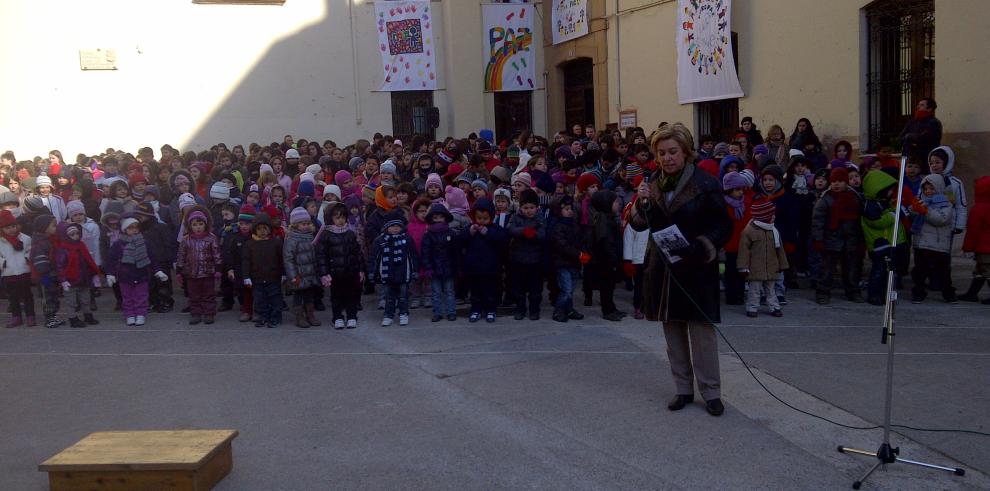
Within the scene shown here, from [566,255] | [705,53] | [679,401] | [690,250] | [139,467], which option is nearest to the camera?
[139,467]

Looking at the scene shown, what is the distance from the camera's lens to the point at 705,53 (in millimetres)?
16531

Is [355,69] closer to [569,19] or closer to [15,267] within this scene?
[569,19]

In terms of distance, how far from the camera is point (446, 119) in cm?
2261

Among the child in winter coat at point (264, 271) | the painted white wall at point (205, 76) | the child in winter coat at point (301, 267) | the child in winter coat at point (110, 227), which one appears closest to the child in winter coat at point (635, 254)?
the child in winter coat at point (301, 267)

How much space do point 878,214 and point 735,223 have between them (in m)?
1.58

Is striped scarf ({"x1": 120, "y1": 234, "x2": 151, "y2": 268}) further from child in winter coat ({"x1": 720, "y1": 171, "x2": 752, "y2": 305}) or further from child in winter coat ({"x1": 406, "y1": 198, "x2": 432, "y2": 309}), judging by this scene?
child in winter coat ({"x1": 720, "y1": 171, "x2": 752, "y2": 305})

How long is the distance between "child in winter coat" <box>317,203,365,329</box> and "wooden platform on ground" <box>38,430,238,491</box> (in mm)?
4510

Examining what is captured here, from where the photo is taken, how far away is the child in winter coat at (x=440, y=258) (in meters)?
9.71

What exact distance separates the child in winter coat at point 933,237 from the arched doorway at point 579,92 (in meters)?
11.9

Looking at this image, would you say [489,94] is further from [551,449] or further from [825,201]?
[551,449]

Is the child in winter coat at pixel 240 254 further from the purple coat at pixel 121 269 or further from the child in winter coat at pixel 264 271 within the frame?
the purple coat at pixel 121 269

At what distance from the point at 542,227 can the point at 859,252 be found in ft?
12.2

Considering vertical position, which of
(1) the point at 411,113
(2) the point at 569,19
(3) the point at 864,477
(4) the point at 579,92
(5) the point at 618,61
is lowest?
(3) the point at 864,477

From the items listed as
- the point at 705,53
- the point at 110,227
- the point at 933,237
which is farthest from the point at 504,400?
the point at 705,53
